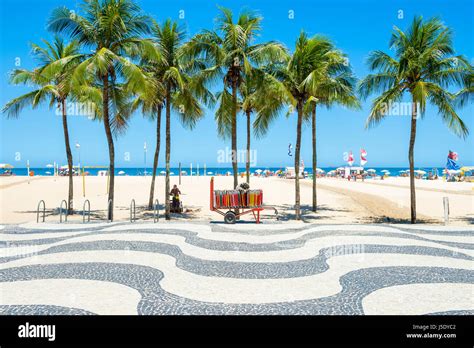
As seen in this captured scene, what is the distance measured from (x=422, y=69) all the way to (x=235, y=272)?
13.4 metres

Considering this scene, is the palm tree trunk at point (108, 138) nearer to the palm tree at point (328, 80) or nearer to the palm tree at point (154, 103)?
the palm tree at point (154, 103)

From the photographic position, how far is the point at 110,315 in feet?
15.4

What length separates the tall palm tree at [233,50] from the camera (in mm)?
14977

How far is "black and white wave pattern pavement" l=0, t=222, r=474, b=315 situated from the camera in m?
5.08

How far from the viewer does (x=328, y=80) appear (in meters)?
17.3

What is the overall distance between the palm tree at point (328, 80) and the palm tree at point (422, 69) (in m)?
2.00

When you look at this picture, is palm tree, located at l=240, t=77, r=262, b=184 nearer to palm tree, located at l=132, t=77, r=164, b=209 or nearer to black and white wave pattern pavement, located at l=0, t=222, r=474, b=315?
palm tree, located at l=132, t=77, r=164, b=209

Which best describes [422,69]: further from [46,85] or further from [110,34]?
[46,85]

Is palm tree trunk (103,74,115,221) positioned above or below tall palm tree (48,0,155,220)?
below

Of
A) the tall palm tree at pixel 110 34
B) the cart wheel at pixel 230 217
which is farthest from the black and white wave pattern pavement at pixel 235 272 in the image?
the tall palm tree at pixel 110 34

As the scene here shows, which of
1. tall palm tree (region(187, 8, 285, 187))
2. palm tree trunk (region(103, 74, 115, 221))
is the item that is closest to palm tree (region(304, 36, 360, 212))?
tall palm tree (region(187, 8, 285, 187))

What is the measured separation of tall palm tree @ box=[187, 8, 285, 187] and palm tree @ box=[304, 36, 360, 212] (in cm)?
187
